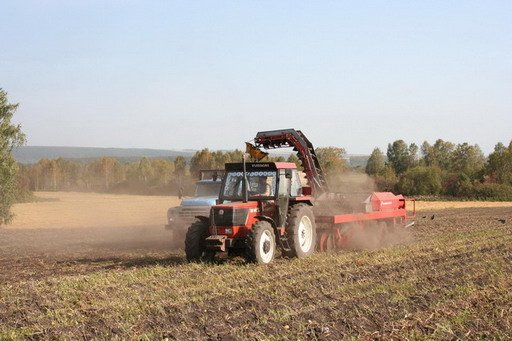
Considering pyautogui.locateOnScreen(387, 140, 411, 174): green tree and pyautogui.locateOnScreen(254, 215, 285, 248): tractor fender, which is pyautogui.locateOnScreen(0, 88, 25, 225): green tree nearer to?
pyautogui.locateOnScreen(254, 215, 285, 248): tractor fender

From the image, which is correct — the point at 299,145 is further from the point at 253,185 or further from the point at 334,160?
the point at 334,160

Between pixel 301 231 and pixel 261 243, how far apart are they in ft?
5.17

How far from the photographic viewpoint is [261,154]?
15.6 m

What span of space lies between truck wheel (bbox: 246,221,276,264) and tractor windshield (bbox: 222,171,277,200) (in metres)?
0.92

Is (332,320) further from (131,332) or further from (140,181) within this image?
(140,181)

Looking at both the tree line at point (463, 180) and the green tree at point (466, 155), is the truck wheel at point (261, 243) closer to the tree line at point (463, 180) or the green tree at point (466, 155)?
the tree line at point (463, 180)

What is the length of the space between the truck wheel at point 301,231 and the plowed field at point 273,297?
31 centimetres

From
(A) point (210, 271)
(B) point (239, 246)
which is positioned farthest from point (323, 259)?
(A) point (210, 271)

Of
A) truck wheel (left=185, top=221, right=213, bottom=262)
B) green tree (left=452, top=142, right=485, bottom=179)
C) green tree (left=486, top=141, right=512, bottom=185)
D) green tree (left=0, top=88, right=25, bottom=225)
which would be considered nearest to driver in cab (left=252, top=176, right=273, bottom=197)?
truck wheel (left=185, top=221, right=213, bottom=262)

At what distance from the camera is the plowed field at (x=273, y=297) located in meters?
7.04

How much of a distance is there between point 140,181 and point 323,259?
87.6m

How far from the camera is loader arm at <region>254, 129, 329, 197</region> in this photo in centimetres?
1603

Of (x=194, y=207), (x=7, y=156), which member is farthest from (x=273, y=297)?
(x=7, y=156)

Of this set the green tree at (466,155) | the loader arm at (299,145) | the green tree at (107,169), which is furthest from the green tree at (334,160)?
the green tree at (107,169)
